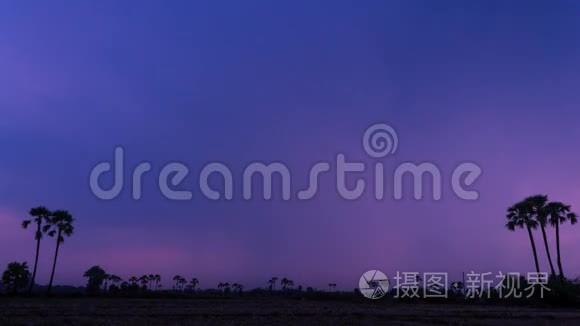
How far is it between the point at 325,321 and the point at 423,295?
3007cm

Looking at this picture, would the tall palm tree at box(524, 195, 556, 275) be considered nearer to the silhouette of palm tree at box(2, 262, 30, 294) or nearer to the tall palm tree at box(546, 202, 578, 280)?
the tall palm tree at box(546, 202, 578, 280)

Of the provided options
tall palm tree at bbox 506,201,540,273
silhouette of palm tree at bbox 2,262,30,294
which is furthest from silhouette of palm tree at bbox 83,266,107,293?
tall palm tree at bbox 506,201,540,273

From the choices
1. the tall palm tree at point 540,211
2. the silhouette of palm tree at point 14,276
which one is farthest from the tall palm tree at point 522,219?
the silhouette of palm tree at point 14,276

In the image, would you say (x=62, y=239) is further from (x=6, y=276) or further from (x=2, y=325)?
(x=2, y=325)

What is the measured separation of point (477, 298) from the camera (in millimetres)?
50219

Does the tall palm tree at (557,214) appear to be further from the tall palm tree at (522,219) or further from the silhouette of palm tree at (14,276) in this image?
the silhouette of palm tree at (14,276)

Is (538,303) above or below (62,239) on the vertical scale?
below

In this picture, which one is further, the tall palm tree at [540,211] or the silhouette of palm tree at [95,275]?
the silhouette of palm tree at [95,275]

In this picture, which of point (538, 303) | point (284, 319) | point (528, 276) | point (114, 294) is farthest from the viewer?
point (114, 294)

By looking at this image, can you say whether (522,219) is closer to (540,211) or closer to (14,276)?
(540,211)

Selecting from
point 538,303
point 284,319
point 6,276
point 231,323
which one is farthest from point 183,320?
point 6,276

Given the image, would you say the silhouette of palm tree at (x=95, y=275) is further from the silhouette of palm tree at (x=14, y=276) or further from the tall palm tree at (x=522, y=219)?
the tall palm tree at (x=522, y=219)

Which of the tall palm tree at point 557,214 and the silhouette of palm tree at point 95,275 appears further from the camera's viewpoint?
the silhouette of palm tree at point 95,275

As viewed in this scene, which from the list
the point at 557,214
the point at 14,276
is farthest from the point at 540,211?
the point at 14,276
